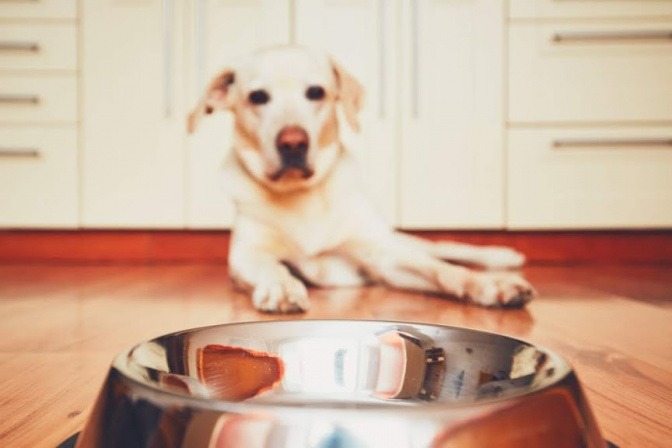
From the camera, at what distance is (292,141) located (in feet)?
5.54

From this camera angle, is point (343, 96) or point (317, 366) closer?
point (317, 366)

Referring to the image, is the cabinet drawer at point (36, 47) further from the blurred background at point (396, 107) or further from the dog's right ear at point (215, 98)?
the dog's right ear at point (215, 98)

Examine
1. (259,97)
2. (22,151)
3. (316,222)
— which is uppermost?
(259,97)

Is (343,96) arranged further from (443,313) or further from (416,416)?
(416,416)

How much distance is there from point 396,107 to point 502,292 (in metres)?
1.19

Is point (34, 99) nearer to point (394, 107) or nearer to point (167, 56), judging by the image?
point (167, 56)

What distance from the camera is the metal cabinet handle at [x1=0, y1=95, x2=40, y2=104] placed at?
7.73ft

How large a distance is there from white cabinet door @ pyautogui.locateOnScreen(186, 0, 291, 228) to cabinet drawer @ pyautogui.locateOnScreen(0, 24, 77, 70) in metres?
0.46

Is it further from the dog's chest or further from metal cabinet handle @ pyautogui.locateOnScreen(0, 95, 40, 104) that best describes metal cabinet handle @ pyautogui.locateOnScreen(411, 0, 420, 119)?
metal cabinet handle @ pyautogui.locateOnScreen(0, 95, 40, 104)

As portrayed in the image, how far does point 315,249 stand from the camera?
171cm

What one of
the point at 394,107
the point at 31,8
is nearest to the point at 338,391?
the point at 394,107

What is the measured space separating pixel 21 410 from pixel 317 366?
1.08 feet

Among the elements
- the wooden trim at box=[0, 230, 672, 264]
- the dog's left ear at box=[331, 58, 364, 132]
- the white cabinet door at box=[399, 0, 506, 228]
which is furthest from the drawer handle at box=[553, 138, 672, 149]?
the dog's left ear at box=[331, 58, 364, 132]

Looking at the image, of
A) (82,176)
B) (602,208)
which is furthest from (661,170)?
(82,176)
